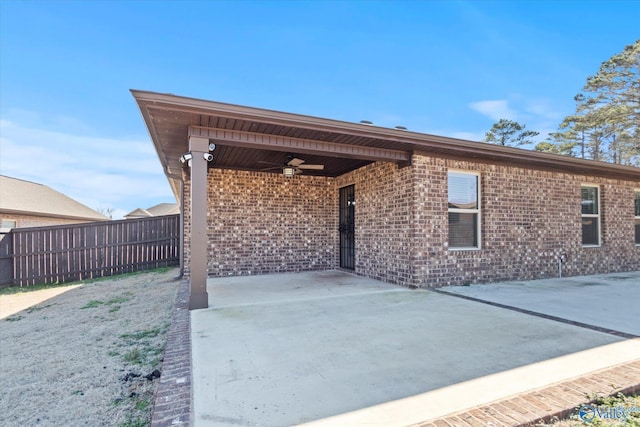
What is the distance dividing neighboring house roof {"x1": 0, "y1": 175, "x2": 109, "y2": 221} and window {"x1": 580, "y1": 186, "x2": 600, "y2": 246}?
20.6 metres

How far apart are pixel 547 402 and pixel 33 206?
20.3 metres

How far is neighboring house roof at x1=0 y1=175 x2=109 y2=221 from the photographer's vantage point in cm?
1449

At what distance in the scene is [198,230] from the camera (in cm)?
461

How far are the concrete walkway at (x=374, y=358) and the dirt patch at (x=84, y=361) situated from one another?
0.51 metres

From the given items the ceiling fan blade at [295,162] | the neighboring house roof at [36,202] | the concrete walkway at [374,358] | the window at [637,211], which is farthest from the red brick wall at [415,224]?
the neighboring house roof at [36,202]

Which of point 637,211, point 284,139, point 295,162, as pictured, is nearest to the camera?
point 284,139

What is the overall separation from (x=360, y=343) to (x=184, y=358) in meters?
1.62

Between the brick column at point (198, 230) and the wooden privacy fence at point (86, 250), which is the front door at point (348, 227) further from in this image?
the wooden privacy fence at point (86, 250)

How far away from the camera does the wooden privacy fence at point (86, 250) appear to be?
28.2 ft

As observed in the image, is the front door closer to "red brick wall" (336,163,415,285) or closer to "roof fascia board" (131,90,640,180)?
"red brick wall" (336,163,415,285)

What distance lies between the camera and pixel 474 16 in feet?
32.9


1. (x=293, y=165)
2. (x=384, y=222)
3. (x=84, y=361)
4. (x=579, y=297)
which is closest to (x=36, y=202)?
(x=293, y=165)

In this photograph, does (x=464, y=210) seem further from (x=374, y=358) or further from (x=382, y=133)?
(x=374, y=358)

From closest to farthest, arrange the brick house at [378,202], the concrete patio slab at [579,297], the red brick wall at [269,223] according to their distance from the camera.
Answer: the concrete patio slab at [579,297] → the brick house at [378,202] → the red brick wall at [269,223]
